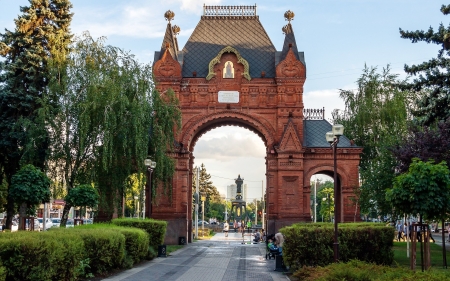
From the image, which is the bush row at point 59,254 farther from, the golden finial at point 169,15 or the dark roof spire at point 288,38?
the golden finial at point 169,15

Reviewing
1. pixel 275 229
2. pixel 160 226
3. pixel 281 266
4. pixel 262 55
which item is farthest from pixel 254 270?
pixel 262 55

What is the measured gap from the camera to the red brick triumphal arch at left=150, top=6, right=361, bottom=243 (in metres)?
38.7

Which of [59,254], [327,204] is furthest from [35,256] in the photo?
[327,204]

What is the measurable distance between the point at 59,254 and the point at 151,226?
13.5 m

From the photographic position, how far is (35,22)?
3406 cm

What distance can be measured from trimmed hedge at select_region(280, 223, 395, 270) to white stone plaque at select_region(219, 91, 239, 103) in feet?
65.3

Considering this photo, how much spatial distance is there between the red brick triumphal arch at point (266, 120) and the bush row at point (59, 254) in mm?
18889

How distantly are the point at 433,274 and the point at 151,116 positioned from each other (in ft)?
74.2

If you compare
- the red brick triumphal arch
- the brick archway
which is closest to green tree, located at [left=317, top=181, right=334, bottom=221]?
the red brick triumphal arch

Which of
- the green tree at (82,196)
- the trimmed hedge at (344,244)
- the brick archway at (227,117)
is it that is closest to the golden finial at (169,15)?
the brick archway at (227,117)

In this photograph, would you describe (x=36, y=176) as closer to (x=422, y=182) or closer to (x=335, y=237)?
(x=335, y=237)

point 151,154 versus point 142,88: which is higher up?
point 142,88

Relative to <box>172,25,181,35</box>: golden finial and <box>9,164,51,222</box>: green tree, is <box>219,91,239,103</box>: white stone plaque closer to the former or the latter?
<box>172,25,181,35</box>: golden finial

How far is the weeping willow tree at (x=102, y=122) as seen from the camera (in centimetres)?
3005
